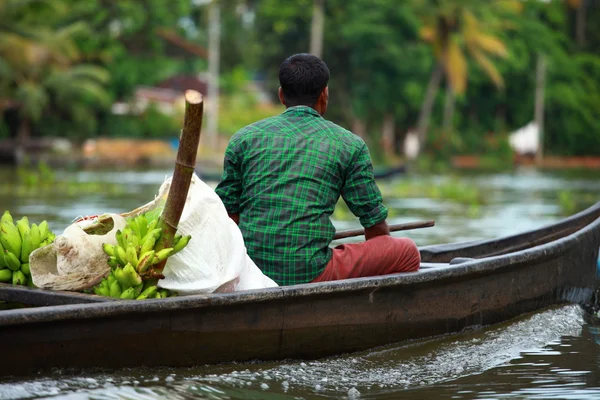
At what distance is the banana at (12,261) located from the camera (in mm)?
3980

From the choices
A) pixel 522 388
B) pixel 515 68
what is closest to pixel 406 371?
pixel 522 388

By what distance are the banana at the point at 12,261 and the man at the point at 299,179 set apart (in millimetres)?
946

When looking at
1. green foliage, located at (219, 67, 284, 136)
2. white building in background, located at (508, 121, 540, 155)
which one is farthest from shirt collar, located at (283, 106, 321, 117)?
white building in background, located at (508, 121, 540, 155)

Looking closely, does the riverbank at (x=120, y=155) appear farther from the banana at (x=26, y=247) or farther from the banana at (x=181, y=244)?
the banana at (x=181, y=244)

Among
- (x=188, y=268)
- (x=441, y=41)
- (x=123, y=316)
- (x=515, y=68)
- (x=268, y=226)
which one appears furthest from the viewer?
(x=515, y=68)

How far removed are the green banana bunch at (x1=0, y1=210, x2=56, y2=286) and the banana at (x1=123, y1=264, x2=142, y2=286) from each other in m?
0.50

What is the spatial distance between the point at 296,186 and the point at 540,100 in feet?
120

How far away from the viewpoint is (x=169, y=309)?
365 centimetres

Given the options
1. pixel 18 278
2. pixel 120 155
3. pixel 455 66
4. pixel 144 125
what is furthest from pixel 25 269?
pixel 144 125

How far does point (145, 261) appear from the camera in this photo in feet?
12.1

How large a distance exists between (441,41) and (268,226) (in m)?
29.2

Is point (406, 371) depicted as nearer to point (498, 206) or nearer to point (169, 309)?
point (169, 309)

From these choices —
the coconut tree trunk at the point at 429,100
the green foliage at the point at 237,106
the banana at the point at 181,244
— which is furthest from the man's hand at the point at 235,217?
the green foliage at the point at 237,106

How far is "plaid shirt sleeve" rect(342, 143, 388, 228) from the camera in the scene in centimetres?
414
